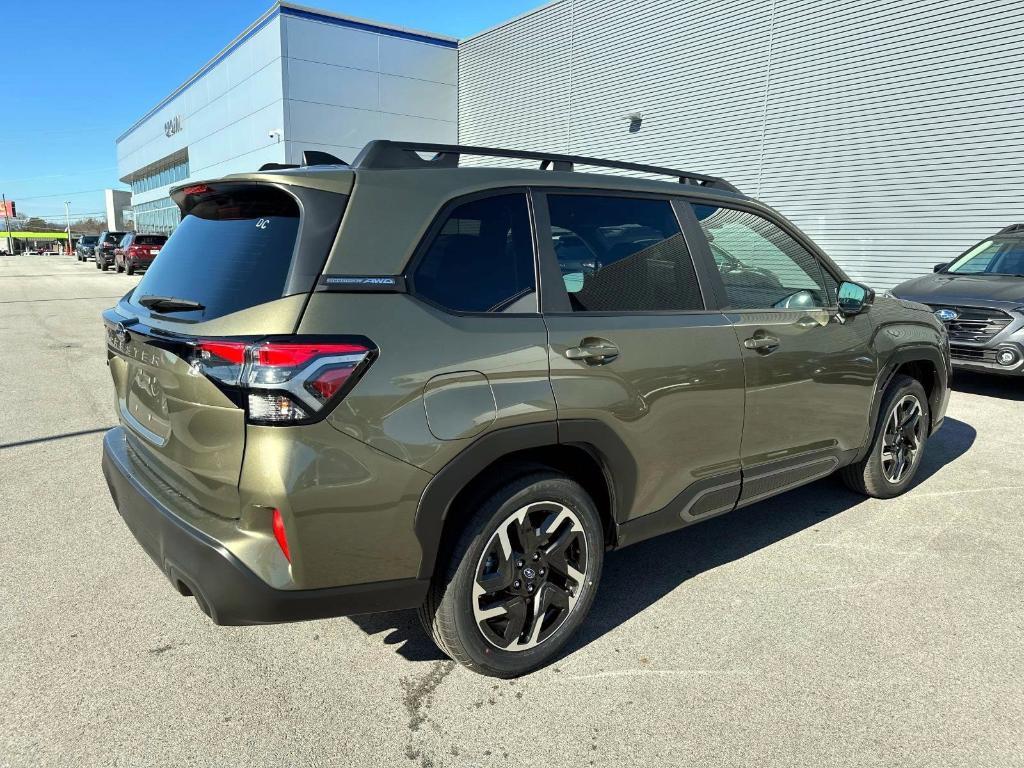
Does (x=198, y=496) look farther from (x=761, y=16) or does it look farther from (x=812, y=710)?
(x=761, y=16)

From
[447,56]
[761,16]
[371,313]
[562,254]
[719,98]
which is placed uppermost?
[447,56]

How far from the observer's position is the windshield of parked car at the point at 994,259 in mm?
8256

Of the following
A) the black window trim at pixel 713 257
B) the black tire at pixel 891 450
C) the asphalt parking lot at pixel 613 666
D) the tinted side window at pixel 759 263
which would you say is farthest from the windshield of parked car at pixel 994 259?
the tinted side window at pixel 759 263

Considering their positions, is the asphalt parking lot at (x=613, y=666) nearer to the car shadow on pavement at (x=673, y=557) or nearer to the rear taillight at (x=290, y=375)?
the car shadow on pavement at (x=673, y=557)

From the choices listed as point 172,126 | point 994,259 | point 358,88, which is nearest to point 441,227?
point 994,259

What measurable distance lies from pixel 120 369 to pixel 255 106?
27270 mm

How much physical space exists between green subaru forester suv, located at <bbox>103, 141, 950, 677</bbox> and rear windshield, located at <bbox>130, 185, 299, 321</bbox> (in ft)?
0.04

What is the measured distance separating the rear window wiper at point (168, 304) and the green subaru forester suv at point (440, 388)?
0.05 ft

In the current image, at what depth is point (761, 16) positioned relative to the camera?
1504 centimetres

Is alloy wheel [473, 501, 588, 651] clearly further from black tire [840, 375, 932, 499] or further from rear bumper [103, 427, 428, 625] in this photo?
black tire [840, 375, 932, 499]

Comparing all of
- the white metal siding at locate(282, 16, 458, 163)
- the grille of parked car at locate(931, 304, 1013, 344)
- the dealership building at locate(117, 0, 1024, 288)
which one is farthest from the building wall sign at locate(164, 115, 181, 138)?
the grille of parked car at locate(931, 304, 1013, 344)

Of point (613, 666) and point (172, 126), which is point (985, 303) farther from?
point (172, 126)

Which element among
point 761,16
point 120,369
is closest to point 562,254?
point 120,369

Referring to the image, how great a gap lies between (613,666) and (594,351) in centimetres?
124
